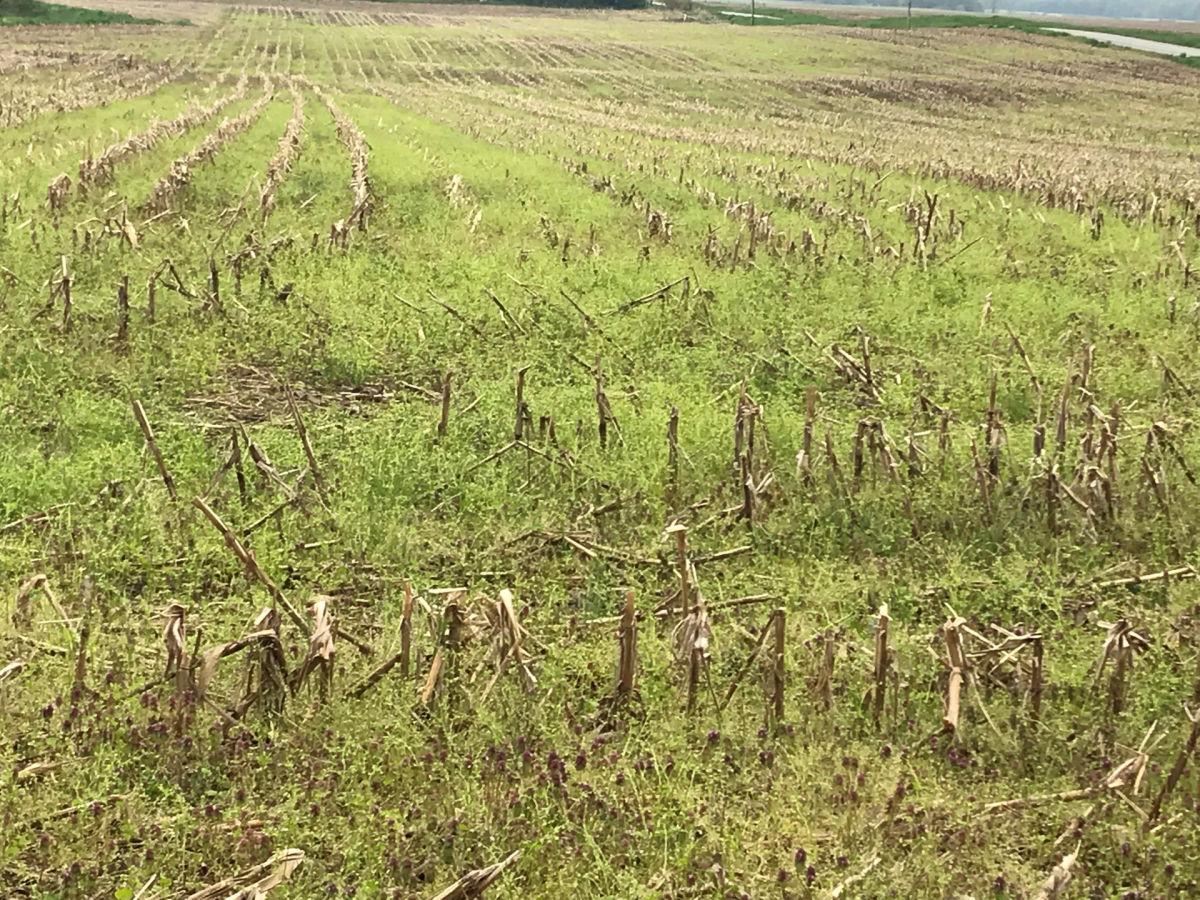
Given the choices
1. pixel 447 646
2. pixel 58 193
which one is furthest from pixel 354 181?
pixel 447 646

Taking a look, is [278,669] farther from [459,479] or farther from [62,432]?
[62,432]

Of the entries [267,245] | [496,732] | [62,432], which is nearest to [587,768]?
[496,732]

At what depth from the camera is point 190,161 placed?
1548 centimetres

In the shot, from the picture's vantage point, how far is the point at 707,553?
19.2ft

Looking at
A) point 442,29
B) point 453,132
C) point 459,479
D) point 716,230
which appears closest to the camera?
point 459,479

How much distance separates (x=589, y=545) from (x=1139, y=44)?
68.3 meters

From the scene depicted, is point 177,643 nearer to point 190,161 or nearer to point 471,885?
point 471,885

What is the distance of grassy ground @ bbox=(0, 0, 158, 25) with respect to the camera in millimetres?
53853

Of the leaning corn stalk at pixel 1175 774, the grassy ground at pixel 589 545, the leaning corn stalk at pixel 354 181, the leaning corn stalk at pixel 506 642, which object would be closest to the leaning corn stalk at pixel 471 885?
the grassy ground at pixel 589 545

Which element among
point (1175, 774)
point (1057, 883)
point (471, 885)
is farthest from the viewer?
point (1175, 774)

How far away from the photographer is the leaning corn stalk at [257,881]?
3.16 metres

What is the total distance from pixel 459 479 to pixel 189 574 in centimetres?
175

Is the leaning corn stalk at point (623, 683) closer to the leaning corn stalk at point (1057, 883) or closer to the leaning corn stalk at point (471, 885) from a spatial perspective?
the leaning corn stalk at point (471, 885)

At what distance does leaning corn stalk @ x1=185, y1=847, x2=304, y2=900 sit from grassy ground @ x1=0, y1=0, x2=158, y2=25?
5986 cm
